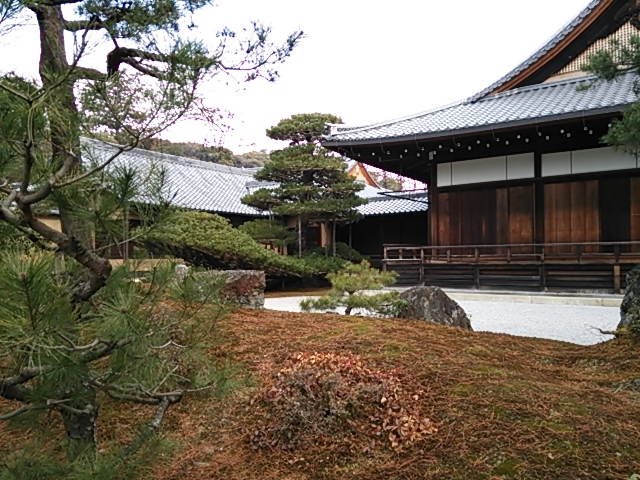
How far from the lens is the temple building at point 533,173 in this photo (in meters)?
8.32

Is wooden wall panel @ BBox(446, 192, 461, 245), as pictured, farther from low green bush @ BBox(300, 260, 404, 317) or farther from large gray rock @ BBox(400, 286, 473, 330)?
large gray rock @ BBox(400, 286, 473, 330)

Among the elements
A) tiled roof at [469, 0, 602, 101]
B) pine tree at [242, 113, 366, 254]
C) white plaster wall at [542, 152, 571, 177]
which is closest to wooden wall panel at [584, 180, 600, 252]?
white plaster wall at [542, 152, 571, 177]

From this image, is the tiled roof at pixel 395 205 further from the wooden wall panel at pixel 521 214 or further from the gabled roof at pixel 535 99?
the wooden wall panel at pixel 521 214

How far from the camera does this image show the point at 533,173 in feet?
30.1

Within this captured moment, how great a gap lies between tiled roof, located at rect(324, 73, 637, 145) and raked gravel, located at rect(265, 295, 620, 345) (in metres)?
3.14

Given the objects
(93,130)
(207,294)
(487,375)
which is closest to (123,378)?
(207,294)

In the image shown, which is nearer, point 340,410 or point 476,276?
point 340,410

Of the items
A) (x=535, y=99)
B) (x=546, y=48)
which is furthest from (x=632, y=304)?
(x=546, y=48)

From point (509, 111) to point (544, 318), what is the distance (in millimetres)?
4481

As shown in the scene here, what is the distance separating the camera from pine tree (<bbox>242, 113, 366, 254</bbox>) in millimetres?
12695

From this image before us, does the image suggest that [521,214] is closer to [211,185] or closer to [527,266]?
[527,266]

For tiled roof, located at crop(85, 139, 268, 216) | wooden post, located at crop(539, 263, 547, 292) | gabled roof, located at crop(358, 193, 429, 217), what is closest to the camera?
wooden post, located at crop(539, 263, 547, 292)

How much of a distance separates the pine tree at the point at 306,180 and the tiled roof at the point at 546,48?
161 inches

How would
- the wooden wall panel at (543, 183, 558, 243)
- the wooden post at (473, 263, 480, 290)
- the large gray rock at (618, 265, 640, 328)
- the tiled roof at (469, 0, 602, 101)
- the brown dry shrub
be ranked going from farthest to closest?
the tiled roof at (469, 0, 602, 101), the wooden post at (473, 263, 480, 290), the wooden wall panel at (543, 183, 558, 243), the large gray rock at (618, 265, 640, 328), the brown dry shrub
